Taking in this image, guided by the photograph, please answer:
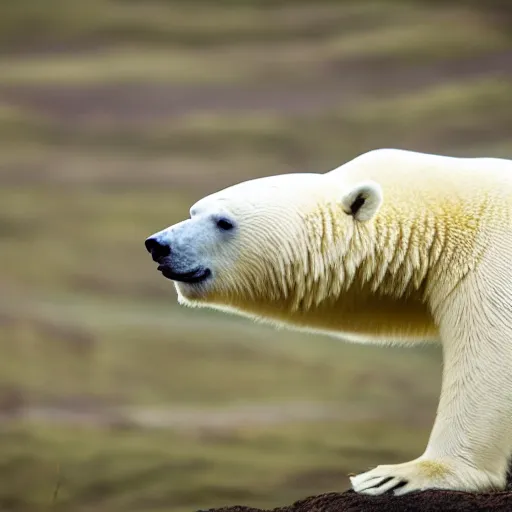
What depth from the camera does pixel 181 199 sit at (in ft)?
14.9

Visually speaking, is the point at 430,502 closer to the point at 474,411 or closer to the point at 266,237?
the point at 474,411

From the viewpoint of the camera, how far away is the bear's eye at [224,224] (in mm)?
2195

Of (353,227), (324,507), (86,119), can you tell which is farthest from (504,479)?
(86,119)

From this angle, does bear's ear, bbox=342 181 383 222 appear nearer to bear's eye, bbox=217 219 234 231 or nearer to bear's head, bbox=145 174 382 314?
bear's head, bbox=145 174 382 314

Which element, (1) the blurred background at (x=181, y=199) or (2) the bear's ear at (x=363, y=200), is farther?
(1) the blurred background at (x=181, y=199)

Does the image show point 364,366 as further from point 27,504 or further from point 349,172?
point 349,172

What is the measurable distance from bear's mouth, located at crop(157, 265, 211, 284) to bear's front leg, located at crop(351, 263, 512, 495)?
639mm

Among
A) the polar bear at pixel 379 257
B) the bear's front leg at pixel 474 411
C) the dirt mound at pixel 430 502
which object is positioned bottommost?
the dirt mound at pixel 430 502

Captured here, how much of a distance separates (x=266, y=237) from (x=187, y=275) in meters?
0.23

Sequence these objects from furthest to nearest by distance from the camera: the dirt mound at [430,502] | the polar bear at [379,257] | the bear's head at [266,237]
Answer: the bear's head at [266,237] → the polar bear at [379,257] → the dirt mound at [430,502]

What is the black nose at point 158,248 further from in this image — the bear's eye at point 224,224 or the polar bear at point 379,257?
the bear's eye at point 224,224

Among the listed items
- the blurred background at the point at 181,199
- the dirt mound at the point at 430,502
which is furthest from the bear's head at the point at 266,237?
the blurred background at the point at 181,199

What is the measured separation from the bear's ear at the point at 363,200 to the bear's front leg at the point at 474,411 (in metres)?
0.32

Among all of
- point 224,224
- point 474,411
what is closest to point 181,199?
point 224,224
